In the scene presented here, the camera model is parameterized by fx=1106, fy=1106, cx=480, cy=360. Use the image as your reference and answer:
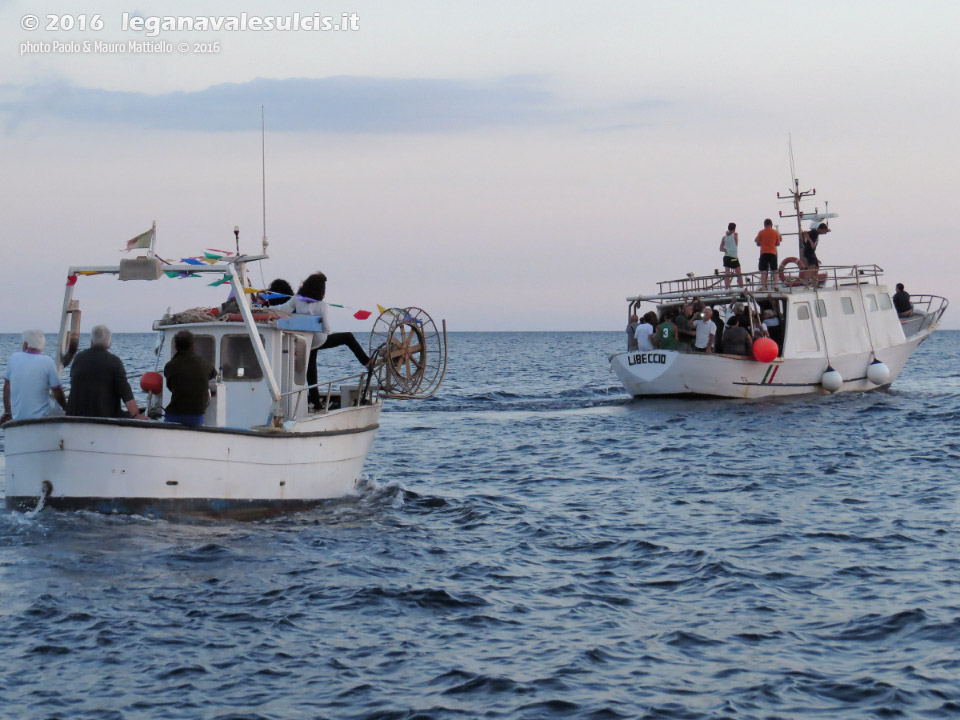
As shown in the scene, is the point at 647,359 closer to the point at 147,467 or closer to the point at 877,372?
the point at 877,372

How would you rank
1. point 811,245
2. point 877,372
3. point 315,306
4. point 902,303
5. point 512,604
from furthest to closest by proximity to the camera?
point 902,303 < point 811,245 < point 877,372 < point 315,306 < point 512,604

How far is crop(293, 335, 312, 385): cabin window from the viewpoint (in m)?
14.7

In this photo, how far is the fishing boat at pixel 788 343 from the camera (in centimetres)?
2914

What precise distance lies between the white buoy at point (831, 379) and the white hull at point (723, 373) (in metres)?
0.17

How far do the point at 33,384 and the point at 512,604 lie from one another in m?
5.95

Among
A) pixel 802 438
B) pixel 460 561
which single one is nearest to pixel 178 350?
pixel 460 561

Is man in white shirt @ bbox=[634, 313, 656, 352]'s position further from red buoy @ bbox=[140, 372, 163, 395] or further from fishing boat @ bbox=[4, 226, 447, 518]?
red buoy @ bbox=[140, 372, 163, 395]

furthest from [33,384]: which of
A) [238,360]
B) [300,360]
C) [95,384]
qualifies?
[300,360]

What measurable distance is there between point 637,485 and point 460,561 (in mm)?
6139

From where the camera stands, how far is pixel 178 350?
40.8ft

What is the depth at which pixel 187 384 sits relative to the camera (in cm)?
1225

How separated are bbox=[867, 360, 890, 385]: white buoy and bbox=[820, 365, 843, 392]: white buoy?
190 centimetres

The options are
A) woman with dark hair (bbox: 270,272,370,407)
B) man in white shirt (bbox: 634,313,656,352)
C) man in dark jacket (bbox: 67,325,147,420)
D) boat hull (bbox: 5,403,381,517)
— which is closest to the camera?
boat hull (bbox: 5,403,381,517)

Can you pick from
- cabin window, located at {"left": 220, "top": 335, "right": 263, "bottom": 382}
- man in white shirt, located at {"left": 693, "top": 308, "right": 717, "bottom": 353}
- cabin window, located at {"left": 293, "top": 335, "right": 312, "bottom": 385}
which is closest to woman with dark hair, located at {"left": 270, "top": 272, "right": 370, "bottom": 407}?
cabin window, located at {"left": 293, "top": 335, "right": 312, "bottom": 385}
